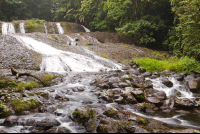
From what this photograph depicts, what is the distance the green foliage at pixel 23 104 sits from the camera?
4.65 meters

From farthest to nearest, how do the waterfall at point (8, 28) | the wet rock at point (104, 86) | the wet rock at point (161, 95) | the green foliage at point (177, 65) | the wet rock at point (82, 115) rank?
Result: the waterfall at point (8, 28) → the green foliage at point (177, 65) → the wet rock at point (104, 86) → the wet rock at point (161, 95) → the wet rock at point (82, 115)

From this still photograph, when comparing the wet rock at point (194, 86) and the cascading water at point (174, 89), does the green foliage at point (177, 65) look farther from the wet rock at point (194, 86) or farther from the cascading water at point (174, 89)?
the wet rock at point (194, 86)

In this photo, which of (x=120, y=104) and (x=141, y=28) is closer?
(x=120, y=104)

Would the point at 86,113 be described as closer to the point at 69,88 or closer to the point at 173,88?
the point at 69,88

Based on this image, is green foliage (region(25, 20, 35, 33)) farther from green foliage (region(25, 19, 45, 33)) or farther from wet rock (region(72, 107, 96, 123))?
wet rock (region(72, 107, 96, 123))

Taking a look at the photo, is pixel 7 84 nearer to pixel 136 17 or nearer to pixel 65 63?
pixel 65 63

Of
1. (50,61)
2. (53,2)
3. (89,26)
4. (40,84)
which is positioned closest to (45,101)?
(40,84)

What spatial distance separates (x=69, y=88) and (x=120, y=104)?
261cm

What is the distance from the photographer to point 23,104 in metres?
4.86

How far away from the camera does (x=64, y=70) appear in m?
11.3

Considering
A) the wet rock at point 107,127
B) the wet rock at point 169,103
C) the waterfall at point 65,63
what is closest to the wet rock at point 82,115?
the wet rock at point 107,127

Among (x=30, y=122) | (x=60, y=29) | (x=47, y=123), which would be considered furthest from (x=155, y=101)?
(x=60, y=29)

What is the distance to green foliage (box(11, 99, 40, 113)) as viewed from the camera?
4652mm

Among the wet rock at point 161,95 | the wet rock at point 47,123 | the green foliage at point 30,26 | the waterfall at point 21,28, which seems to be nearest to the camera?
the wet rock at point 47,123
